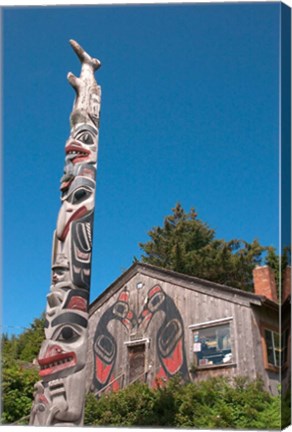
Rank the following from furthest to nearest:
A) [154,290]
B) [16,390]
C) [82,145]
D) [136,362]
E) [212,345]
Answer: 1. [154,290]
2. [136,362]
3. [212,345]
4. [16,390]
5. [82,145]

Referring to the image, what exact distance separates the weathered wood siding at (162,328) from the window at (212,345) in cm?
11

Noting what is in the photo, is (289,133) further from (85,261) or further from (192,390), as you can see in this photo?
(192,390)

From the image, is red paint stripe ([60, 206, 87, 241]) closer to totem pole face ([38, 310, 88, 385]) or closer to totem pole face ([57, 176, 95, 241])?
totem pole face ([57, 176, 95, 241])

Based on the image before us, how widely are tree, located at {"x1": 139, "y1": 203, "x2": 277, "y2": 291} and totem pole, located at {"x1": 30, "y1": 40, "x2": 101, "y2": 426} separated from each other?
5.63 m

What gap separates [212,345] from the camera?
35.0ft

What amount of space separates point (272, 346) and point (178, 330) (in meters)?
2.06

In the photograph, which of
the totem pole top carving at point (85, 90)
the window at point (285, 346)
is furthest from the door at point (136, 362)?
the totem pole top carving at point (85, 90)

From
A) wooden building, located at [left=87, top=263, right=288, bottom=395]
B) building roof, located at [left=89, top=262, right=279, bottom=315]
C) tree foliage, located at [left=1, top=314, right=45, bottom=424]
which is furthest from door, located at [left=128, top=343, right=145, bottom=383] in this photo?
tree foliage, located at [left=1, top=314, right=45, bottom=424]

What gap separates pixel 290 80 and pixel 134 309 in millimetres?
6486

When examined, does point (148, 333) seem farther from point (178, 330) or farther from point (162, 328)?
point (178, 330)

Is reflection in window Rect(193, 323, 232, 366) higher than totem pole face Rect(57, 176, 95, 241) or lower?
lower

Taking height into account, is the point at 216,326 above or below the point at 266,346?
above

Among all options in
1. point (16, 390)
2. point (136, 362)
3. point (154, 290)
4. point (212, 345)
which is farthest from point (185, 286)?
point (16, 390)

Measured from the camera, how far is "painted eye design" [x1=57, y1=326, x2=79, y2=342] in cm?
693
